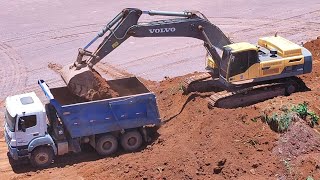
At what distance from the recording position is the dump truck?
58.1 ft

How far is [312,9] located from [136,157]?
22.6 meters

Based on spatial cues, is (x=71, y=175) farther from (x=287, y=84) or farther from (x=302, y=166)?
(x=287, y=84)

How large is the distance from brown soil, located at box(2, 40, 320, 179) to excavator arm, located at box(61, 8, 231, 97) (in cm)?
241

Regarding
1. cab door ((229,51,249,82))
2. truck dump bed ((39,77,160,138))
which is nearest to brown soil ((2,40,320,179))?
truck dump bed ((39,77,160,138))

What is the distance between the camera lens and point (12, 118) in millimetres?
17594

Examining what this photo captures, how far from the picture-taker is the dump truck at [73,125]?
17719mm

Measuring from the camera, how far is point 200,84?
2200cm

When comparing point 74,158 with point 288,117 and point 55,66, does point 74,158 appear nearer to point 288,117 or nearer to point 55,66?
point 288,117

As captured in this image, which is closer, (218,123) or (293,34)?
(218,123)

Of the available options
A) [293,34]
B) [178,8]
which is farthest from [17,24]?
[293,34]

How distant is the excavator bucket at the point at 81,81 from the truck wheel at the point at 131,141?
1.92 metres

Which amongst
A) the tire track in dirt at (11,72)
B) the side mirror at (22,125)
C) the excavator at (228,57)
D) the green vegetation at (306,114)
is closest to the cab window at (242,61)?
the excavator at (228,57)

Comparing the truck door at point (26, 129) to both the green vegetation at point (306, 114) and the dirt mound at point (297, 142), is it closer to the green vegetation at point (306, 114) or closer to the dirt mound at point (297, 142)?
the dirt mound at point (297, 142)

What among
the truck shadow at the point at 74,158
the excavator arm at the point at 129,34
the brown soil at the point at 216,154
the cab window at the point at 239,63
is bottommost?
the truck shadow at the point at 74,158
